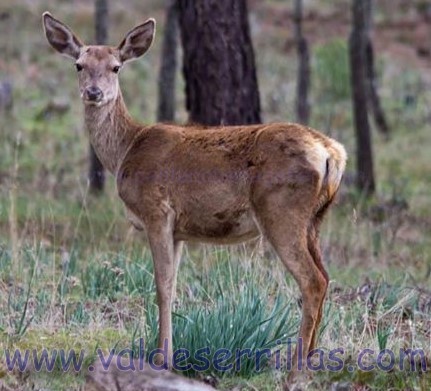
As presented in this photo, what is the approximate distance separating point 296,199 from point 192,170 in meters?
0.76

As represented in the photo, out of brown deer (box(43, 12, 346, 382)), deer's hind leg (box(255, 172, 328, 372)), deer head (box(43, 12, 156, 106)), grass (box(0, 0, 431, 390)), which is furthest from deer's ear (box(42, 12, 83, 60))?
deer's hind leg (box(255, 172, 328, 372))

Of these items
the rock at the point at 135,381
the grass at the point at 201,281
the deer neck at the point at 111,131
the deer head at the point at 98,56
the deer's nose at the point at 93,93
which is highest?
the deer head at the point at 98,56

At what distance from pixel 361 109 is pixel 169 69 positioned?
9.03 feet

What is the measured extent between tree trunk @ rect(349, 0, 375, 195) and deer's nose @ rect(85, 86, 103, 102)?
8551 mm

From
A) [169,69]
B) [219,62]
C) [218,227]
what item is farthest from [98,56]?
[169,69]

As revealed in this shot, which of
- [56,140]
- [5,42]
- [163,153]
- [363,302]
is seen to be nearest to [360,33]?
[56,140]

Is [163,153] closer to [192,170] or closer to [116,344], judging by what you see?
[192,170]

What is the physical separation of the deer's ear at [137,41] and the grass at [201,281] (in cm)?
168

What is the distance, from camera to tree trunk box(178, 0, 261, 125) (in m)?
12.1

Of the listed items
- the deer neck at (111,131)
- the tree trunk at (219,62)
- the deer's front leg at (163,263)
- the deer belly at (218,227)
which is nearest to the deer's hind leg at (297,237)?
the deer belly at (218,227)

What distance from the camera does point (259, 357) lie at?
7.47 m

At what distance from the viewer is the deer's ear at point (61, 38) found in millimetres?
8383

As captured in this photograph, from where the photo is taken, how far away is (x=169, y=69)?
15.9 metres

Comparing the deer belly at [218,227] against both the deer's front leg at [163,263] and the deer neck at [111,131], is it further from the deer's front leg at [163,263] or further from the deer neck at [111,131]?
the deer neck at [111,131]
